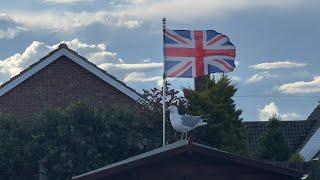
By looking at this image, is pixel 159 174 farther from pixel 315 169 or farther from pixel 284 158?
pixel 284 158

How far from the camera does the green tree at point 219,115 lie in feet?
81.8

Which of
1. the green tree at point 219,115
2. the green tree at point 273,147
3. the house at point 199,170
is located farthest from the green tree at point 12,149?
the green tree at point 273,147

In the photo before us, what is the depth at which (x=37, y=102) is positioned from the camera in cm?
2678

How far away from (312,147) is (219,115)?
67.0ft

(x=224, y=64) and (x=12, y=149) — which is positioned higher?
(x=224, y=64)

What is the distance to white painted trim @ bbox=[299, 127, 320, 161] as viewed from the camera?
44469mm

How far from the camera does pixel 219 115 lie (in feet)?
83.7

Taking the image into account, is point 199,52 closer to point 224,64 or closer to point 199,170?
point 224,64

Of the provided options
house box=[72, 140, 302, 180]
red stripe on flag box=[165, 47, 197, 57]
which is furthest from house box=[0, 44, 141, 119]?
house box=[72, 140, 302, 180]

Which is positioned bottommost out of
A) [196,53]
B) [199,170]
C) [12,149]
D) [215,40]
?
[199,170]

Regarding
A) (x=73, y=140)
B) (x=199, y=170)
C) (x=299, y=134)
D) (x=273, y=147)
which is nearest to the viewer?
(x=199, y=170)

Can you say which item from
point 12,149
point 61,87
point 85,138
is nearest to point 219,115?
point 85,138

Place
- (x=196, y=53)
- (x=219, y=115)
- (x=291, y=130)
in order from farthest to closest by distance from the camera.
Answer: (x=291, y=130)
(x=219, y=115)
(x=196, y=53)

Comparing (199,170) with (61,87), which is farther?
(61,87)
